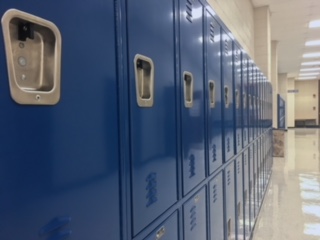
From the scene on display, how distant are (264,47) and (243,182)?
5.42 meters

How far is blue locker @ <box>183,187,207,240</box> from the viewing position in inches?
46.7

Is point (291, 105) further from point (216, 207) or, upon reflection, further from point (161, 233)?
point (161, 233)

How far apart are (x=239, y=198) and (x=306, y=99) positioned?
79.0 feet

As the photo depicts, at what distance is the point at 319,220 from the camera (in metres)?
3.41

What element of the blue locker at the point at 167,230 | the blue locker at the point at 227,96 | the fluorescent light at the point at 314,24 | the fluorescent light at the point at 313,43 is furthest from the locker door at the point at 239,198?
the fluorescent light at the point at 313,43

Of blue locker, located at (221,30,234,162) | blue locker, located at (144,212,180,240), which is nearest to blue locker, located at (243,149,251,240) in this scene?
blue locker, located at (221,30,234,162)

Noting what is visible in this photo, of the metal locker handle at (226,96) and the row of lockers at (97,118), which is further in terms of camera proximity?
the metal locker handle at (226,96)

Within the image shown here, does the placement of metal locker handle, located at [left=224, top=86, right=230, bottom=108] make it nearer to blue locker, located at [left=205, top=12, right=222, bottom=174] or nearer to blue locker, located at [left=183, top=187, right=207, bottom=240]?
blue locker, located at [left=205, top=12, right=222, bottom=174]

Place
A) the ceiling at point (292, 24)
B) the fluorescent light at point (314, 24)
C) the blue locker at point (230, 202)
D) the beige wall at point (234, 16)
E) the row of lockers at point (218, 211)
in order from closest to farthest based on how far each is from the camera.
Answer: the row of lockers at point (218, 211)
the blue locker at point (230, 202)
the beige wall at point (234, 16)
the ceiling at point (292, 24)
the fluorescent light at point (314, 24)

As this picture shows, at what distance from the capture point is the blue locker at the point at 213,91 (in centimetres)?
156

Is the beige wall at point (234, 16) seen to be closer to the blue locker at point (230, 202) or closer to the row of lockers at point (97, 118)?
the blue locker at point (230, 202)

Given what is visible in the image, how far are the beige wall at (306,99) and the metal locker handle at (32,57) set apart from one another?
85.3 feet

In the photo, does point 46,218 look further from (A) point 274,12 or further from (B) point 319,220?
(A) point 274,12

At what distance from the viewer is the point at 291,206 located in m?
3.99
